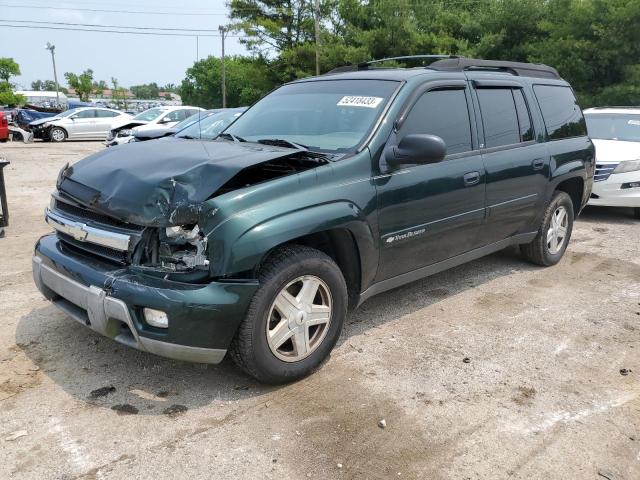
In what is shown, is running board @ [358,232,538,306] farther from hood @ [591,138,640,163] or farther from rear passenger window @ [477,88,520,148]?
hood @ [591,138,640,163]

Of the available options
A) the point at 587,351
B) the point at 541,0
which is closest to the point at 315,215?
the point at 587,351

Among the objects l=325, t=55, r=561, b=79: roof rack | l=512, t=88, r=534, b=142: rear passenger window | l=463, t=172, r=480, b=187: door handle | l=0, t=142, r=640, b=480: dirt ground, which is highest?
l=325, t=55, r=561, b=79: roof rack

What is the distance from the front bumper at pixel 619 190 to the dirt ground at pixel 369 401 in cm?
370

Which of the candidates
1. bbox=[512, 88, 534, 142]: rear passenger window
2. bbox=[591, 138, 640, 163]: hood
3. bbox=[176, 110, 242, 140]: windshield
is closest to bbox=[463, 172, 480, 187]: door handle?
bbox=[512, 88, 534, 142]: rear passenger window

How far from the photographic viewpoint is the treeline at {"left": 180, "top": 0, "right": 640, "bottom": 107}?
16.4m

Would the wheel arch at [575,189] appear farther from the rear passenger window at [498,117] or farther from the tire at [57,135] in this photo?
the tire at [57,135]

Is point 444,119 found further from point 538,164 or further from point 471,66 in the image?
point 538,164

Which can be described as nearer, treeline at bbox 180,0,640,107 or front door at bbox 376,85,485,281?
front door at bbox 376,85,485,281

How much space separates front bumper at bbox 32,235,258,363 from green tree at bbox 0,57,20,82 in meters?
69.8

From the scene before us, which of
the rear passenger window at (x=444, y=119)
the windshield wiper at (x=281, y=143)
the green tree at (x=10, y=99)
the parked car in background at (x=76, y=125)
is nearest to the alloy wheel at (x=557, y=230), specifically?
the rear passenger window at (x=444, y=119)

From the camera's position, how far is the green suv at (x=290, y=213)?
9.53ft

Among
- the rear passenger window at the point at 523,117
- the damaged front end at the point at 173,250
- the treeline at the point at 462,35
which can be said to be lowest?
the damaged front end at the point at 173,250

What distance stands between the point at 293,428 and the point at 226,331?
0.61 metres

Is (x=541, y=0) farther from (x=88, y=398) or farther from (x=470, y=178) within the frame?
(x=88, y=398)
